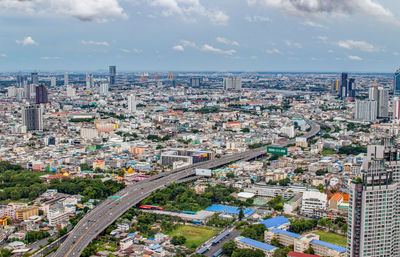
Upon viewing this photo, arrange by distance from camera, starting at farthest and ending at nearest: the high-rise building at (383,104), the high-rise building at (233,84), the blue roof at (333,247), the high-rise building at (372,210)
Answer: the high-rise building at (233,84)
the high-rise building at (383,104)
the blue roof at (333,247)
the high-rise building at (372,210)

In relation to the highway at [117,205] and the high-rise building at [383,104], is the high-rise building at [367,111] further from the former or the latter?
the highway at [117,205]

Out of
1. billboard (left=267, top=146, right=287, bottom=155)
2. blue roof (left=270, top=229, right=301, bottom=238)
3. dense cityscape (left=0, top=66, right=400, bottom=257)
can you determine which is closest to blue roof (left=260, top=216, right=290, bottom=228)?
dense cityscape (left=0, top=66, right=400, bottom=257)

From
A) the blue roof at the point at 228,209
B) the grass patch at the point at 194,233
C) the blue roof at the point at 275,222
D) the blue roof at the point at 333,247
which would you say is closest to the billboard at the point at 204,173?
the blue roof at the point at 228,209

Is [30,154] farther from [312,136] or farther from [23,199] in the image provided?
[312,136]

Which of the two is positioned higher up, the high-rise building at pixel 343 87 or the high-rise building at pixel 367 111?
the high-rise building at pixel 343 87

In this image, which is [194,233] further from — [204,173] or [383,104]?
[383,104]

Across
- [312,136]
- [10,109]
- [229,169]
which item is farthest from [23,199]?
[10,109]

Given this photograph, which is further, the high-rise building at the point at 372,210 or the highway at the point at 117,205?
the highway at the point at 117,205

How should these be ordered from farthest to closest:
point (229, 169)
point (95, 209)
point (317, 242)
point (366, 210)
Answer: point (229, 169) → point (95, 209) → point (317, 242) → point (366, 210)
